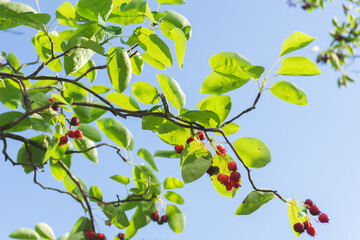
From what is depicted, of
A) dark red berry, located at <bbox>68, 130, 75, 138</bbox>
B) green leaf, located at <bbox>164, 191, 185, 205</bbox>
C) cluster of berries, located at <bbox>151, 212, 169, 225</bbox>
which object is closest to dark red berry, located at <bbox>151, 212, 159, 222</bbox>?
cluster of berries, located at <bbox>151, 212, 169, 225</bbox>

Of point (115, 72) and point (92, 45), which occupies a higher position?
point (92, 45)

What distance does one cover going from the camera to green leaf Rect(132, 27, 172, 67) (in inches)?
51.9

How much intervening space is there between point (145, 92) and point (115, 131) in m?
0.44

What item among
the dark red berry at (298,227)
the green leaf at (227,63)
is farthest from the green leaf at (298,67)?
the dark red berry at (298,227)

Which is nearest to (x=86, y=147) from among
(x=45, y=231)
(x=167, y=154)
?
(x=167, y=154)

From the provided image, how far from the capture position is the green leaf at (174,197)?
2.25 m

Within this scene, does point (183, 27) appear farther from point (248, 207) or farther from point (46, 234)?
point (46, 234)

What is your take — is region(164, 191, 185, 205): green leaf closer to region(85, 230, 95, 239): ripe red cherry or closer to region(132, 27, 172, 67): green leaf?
region(85, 230, 95, 239): ripe red cherry

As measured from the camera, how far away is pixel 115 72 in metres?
1.35

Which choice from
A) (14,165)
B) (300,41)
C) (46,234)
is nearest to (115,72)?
(300,41)

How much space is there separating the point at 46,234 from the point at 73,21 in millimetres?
1588

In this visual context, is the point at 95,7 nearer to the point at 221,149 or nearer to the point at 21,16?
the point at 21,16

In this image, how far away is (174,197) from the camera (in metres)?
2.26

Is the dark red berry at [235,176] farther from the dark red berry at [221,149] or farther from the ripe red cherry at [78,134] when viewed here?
the ripe red cherry at [78,134]
